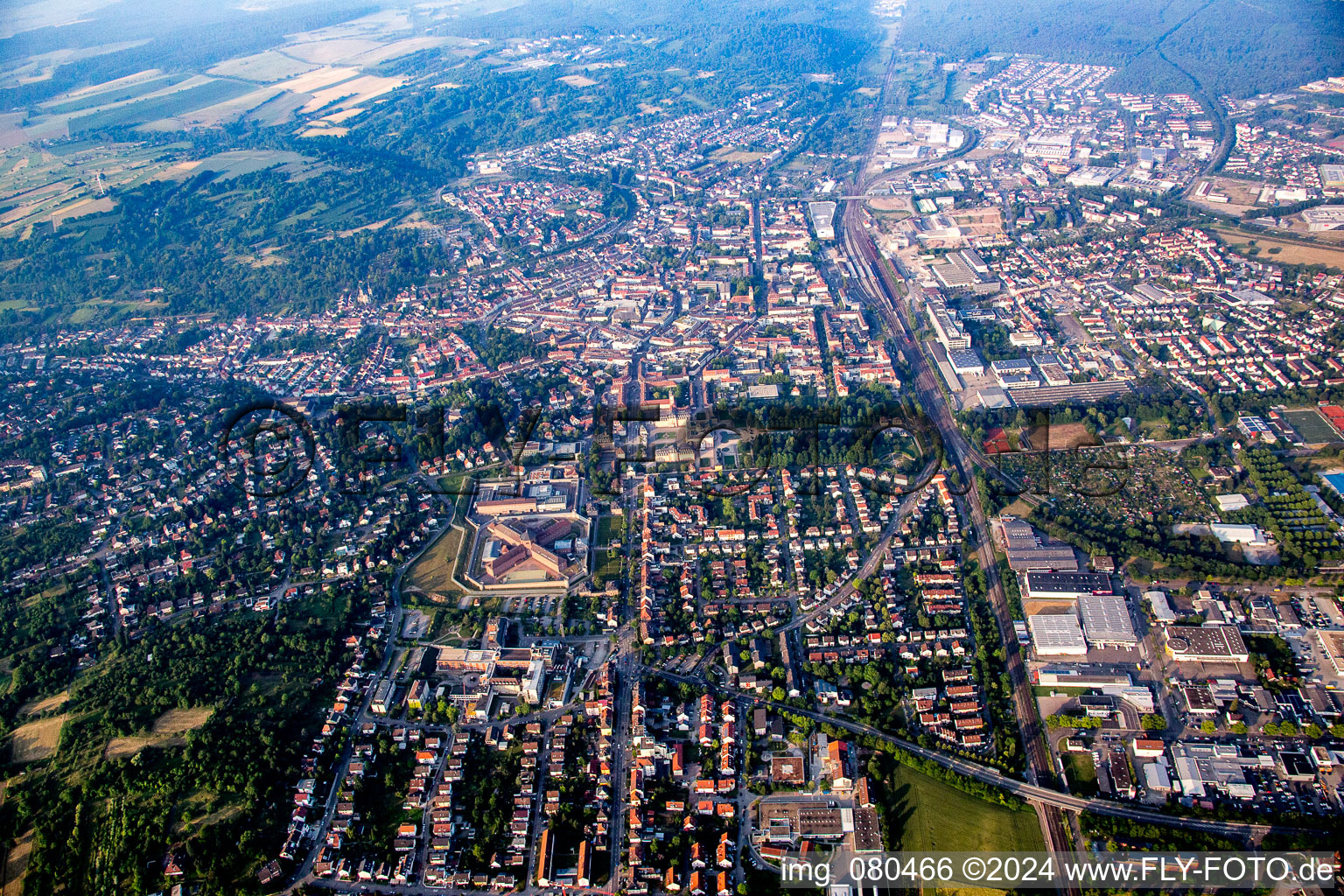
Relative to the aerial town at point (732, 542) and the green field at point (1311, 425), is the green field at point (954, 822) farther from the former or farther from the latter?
the green field at point (1311, 425)

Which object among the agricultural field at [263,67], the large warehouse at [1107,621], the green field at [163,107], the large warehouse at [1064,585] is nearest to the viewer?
the large warehouse at [1107,621]

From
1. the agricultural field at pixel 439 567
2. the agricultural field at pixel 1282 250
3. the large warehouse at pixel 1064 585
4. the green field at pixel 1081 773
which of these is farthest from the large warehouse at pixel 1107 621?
the agricultural field at pixel 1282 250

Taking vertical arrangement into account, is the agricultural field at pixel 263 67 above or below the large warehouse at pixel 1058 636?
above

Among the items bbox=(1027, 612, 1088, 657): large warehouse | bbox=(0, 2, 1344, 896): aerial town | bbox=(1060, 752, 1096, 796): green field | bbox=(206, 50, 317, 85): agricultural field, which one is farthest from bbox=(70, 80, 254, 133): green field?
bbox=(1060, 752, 1096, 796): green field

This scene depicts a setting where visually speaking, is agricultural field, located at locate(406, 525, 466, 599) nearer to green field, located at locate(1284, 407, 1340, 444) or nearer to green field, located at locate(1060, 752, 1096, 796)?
green field, located at locate(1060, 752, 1096, 796)

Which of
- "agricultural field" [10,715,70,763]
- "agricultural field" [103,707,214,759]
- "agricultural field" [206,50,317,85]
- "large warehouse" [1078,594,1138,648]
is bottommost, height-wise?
"large warehouse" [1078,594,1138,648]

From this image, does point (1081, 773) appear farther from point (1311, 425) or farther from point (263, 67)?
point (263, 67)

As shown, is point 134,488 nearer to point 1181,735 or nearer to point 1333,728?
point 1181,735
